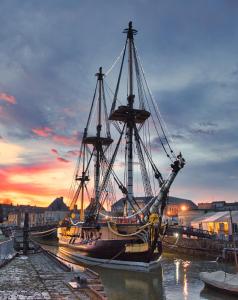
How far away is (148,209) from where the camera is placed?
43.1 m

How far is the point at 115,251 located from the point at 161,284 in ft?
37.0

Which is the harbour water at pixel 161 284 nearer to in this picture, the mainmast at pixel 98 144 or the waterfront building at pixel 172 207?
the waterfront building at pixel 172 207

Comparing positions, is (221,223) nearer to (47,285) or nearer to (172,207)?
(47,285)

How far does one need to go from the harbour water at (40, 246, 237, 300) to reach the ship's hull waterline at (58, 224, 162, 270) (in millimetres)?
1323

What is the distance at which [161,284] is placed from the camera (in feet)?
104

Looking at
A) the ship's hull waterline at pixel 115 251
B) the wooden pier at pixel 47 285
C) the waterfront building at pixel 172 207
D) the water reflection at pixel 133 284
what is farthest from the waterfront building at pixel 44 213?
the wooden pier at pixel 47 285

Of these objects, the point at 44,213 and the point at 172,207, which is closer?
the point at 172,207

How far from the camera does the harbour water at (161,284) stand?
26562 millimetres

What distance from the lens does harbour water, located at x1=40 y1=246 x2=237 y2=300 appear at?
2656 centimetres

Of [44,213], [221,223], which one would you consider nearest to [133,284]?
[221,223]

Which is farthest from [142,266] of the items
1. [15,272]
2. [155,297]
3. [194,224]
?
[194,224]

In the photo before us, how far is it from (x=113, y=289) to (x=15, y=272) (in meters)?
8.05

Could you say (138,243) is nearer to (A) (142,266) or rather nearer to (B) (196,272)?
(A) (142,266)

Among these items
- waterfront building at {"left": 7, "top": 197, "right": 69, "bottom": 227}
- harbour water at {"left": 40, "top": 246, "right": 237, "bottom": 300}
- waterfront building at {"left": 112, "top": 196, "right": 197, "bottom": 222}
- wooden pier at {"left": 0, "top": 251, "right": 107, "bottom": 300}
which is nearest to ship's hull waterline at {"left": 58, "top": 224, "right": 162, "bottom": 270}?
harbour water at {"left": 40, "top": 246, "right": 237, "bottom": 300}
